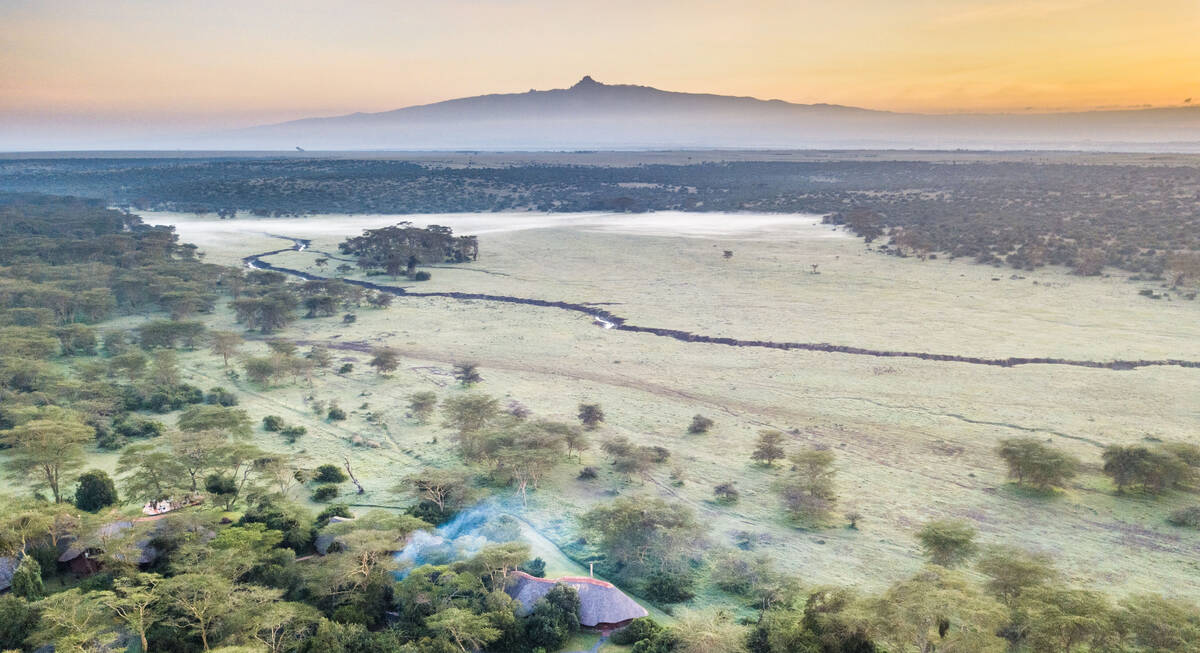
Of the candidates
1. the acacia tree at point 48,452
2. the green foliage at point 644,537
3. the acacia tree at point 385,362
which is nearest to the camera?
the green foliage at point 644,537

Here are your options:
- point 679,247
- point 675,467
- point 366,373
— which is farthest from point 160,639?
point 679,247

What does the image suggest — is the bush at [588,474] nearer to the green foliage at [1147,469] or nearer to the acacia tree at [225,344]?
the green foliage at [1147,469]

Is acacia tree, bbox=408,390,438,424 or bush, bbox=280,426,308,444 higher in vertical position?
acacia tree, bbox=408,390,438,424

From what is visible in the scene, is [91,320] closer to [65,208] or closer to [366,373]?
[366,373]

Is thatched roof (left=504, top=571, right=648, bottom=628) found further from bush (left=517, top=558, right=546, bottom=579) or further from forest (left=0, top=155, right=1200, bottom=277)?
forest (left=0, top=155, right=1200, bottom=277)

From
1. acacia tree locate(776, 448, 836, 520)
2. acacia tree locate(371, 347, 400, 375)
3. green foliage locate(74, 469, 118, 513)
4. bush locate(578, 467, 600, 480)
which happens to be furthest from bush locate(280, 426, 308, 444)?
acacia tree locate(776, 448, 836, 520)

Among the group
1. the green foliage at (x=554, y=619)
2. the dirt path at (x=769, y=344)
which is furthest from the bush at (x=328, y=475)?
the dirt path at (x=769, y=344)
